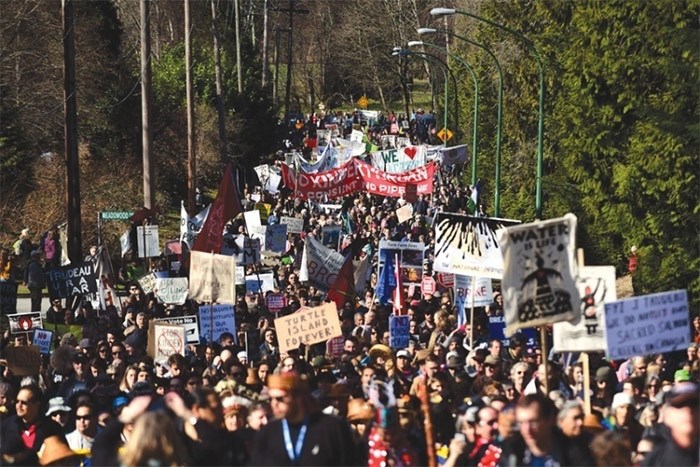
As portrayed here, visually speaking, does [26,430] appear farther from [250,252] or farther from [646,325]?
[250,252]

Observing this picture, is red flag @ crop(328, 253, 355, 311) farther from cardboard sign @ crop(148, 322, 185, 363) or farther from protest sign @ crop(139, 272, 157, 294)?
cardboard sign @ crop(148, 322, 185, 363)

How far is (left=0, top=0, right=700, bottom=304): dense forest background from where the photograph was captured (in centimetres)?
2983

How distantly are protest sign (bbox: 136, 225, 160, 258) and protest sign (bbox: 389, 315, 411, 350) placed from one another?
11.2m

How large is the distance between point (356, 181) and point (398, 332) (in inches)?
699

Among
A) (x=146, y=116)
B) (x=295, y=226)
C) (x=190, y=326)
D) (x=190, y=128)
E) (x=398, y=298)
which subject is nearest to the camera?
(x=190, y=326)

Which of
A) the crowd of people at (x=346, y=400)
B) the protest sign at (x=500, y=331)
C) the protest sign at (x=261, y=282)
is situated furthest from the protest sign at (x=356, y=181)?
the protest sign at (x=500, y=331)

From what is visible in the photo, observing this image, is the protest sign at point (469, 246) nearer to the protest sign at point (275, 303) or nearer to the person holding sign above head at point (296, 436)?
the protest sign at point (275, 303)

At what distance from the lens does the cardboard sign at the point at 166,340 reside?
674 inches

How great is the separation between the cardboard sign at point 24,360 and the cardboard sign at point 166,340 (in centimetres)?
120

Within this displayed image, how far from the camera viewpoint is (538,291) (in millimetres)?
11281

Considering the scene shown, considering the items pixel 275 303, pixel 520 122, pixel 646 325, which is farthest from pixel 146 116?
pixel 646 325

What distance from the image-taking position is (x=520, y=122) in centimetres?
5038

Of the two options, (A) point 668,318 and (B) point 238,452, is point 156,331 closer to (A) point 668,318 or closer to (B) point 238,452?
(A) point 668,318

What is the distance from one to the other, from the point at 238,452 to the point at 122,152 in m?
42.6
